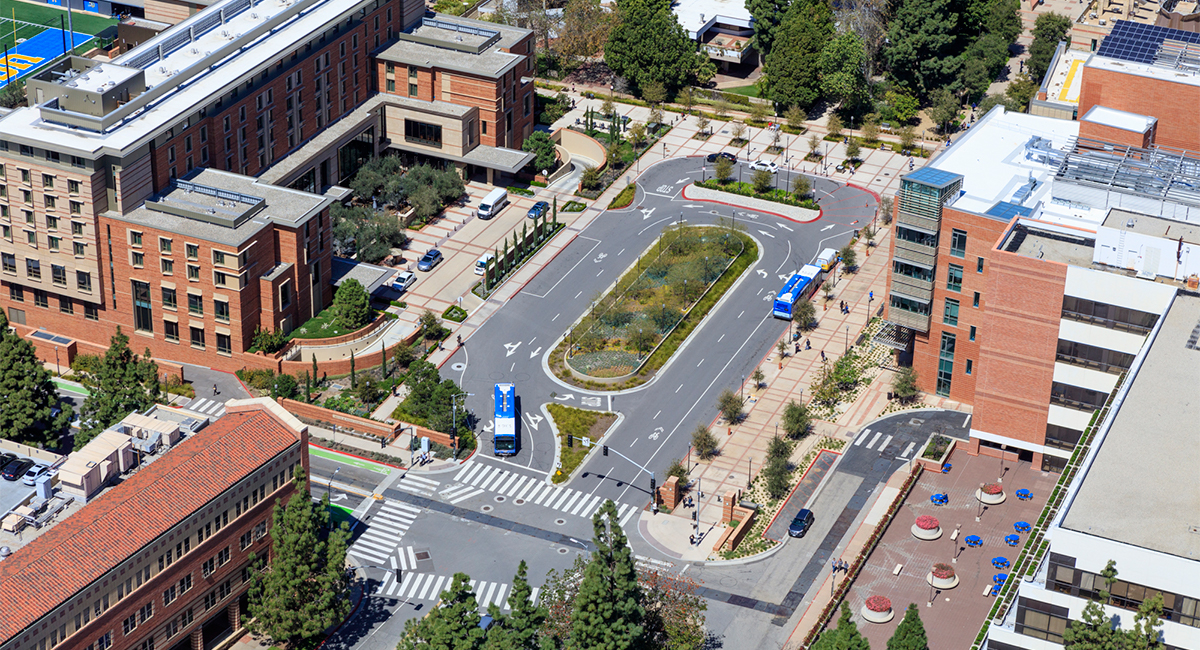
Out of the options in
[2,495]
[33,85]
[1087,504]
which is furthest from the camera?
[33,85]

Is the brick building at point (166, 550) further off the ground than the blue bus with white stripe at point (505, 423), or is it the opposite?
the brick building at point (166, 550)

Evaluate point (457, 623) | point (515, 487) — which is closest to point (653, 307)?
point (515, 487)

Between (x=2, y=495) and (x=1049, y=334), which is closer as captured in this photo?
(x=2, y=495)

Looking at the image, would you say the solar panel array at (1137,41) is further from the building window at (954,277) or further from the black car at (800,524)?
→ the black car at (800,524)

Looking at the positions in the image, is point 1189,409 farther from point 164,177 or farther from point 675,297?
point 164,177

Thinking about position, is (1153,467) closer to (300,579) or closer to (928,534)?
(928,534)

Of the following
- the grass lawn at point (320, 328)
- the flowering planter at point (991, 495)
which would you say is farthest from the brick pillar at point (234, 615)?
the flowering planter at point (991, 495)

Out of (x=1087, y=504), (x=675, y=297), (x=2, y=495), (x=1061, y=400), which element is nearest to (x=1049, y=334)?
(x=1061, y=400)

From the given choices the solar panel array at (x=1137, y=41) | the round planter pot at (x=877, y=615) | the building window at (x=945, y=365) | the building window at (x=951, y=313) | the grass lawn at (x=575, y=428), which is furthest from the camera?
the solar panel array at (x=1137, y=41)
